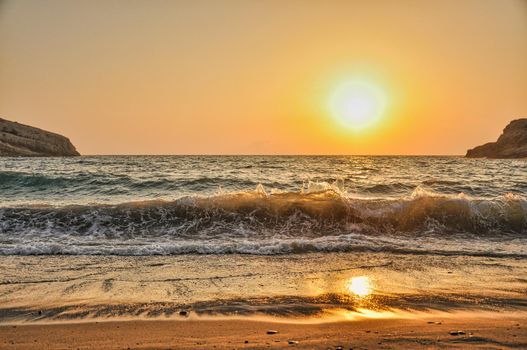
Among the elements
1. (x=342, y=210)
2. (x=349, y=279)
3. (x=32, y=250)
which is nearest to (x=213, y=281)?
(x=349, y=279)

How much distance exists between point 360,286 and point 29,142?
110m

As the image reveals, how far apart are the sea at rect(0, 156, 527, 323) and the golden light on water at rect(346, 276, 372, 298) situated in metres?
0.02

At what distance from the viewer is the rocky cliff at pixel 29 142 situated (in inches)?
3696

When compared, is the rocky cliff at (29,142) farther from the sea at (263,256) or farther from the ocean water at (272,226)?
the ocean water at (272,226)

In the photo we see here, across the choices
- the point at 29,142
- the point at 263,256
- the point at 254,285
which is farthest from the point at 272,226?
the point at 29,142

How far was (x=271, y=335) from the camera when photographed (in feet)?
15.6

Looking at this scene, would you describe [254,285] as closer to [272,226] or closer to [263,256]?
[263,256]

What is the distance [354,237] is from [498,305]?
5607 millimetres

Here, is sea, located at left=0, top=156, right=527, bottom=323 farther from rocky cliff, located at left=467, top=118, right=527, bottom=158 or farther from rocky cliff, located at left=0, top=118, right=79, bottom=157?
rocky cliff, located at left=467, top=118, right=527, bottom=158

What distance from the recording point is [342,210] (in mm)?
14945

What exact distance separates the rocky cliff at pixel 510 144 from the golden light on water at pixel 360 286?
110 metres

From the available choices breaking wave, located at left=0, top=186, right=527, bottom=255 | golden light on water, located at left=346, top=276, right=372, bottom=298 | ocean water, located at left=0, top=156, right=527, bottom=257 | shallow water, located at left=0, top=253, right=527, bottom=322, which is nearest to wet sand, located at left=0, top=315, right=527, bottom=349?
shallow water, located at left=0, top=253, right=527, bottom=322

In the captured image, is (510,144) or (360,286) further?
(510,144)

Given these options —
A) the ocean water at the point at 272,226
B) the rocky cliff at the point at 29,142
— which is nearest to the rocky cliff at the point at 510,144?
the ocean water at the point at 272,226
